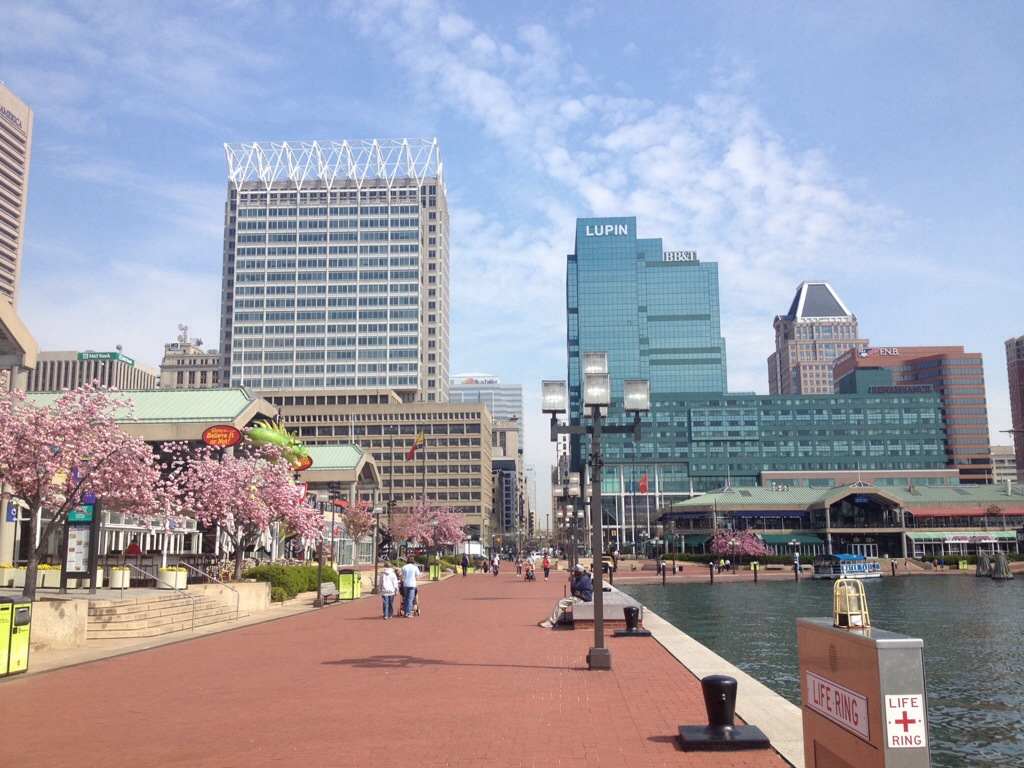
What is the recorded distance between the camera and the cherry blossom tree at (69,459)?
21.8m

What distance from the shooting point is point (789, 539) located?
11050 centimetres

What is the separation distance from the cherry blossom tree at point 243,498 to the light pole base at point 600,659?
75.7 feet

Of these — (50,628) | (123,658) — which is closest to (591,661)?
(123,658)

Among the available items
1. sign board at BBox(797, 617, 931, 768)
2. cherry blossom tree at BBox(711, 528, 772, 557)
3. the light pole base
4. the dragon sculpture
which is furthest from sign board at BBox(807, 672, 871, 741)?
cherry blossom tree at BBox(711, 528, 772, 557)

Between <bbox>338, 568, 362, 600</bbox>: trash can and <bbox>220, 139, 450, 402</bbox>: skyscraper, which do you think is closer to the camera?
<bbox>338, 568, 362, 600</bbox>: trash can

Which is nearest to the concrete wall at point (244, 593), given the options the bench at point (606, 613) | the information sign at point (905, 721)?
the bench at point (606, 613)

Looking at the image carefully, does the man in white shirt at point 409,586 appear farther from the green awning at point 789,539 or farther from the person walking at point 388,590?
the green awning at point 789,539

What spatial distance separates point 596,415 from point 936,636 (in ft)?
63.3

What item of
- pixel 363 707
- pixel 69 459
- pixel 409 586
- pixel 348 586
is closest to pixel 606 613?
pixel 409 586

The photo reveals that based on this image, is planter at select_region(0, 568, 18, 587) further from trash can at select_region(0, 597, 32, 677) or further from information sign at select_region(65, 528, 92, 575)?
trash can at select_region(0, 597, 32, 677)

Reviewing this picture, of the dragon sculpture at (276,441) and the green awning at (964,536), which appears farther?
the green awning at (964,536)

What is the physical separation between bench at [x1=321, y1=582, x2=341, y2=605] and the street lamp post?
20.9 m

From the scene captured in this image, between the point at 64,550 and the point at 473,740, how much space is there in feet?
71.7

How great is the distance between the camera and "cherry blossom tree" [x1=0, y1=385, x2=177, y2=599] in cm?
2184
